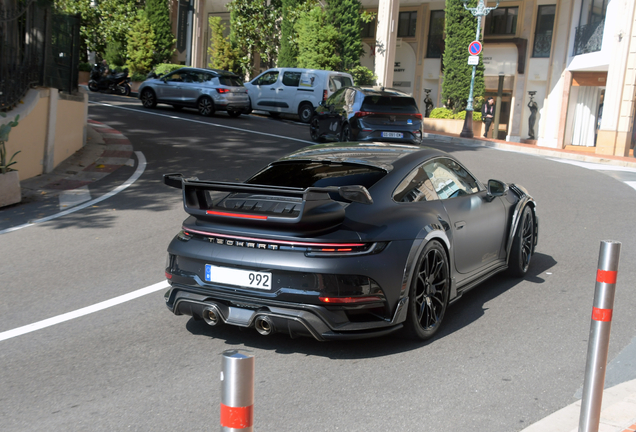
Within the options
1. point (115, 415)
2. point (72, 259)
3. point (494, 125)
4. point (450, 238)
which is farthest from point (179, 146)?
point (494, 125)

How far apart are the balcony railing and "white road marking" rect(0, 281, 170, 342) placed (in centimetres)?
2645

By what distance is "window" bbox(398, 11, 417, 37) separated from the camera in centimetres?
3891

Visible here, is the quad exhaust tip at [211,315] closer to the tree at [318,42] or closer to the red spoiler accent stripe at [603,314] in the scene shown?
the red spoiler accent stripe at [603,314]

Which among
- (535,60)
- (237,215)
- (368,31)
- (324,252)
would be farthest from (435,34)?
(324,252)

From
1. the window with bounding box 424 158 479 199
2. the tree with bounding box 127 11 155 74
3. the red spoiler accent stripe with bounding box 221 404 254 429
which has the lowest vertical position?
the red spoiler accent stripe with bounding box 221 404 254 429

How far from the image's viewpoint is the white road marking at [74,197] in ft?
33.1

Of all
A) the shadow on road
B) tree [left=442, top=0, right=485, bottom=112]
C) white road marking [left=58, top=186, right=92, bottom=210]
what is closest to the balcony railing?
tree [left=442, top=0, right=485, bottom=112]

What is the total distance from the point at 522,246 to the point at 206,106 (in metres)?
18.0

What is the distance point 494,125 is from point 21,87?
94.2 feet

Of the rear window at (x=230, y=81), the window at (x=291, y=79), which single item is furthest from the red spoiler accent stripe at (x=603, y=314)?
the window at (x=291, y=79)

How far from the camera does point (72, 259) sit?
7.26 meters

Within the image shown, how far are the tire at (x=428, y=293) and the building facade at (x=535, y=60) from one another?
21282 millimetres

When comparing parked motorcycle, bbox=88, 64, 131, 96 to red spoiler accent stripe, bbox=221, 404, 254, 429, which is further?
parked motorcycle, bbox=88, 64, 131, 96

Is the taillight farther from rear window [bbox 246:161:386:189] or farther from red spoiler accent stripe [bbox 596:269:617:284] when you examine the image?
red spoiler accent stripe [bbox 596:269:617:284]
